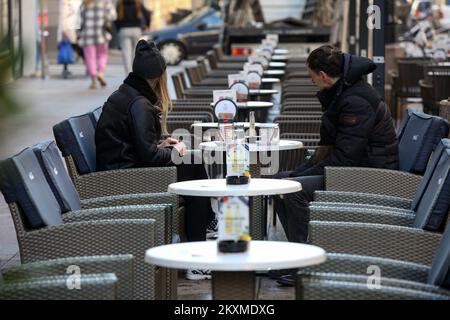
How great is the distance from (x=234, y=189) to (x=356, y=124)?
5.46 feet

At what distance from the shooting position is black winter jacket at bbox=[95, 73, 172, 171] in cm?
727

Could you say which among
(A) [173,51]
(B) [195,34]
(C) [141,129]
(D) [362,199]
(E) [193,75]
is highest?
(C) [141,129]

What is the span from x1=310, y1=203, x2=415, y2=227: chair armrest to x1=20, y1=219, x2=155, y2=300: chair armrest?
0.90 metres

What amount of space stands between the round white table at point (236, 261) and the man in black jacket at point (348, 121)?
274 centimetres

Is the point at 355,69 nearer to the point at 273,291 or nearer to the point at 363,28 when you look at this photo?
the point at 273,291

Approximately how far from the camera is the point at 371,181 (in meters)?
6.98

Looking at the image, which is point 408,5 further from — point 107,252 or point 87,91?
point 107,252

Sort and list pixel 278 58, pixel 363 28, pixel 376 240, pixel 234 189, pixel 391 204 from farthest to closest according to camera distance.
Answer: pixel 278 58 → pixel 363 28 → pixel 391 204 → pixel 234 189 → pixel 376 240

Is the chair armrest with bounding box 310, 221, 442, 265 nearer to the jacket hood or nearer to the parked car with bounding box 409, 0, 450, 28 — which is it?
the jacket hood

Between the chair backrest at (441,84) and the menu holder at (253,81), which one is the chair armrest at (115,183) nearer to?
the menu holder at (253,81)
